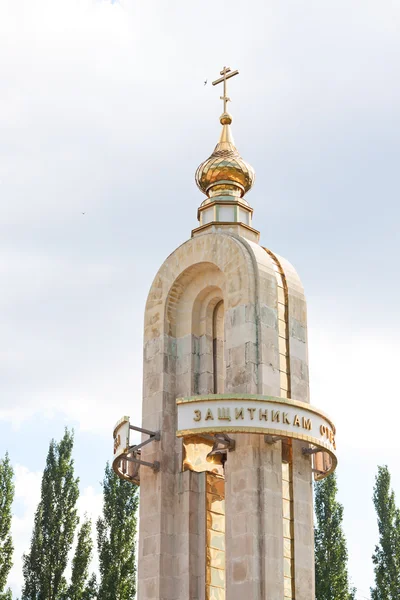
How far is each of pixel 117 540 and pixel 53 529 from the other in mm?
2510

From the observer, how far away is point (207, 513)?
74.4 ft

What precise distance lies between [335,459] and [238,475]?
2.62m

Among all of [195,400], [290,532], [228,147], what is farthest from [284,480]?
[228,147]

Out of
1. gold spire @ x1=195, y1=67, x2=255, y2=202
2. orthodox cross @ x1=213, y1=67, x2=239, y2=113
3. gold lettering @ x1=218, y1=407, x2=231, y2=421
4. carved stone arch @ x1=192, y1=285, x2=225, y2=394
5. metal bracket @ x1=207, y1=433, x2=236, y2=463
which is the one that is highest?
orthodox cross @ x1=213, y1=67, x2=239, y2=113

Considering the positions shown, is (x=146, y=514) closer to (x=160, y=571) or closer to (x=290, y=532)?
(x=160, y=571)

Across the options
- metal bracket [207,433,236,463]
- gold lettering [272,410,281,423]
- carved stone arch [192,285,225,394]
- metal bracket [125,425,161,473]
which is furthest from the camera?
carved stone arch [192,285,225,394]

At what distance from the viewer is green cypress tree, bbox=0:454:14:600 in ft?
124

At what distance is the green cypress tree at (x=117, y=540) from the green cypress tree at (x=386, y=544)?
9.40 metres

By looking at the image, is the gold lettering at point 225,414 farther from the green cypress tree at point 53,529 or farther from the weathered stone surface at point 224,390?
the green cypress tree at point 53,529

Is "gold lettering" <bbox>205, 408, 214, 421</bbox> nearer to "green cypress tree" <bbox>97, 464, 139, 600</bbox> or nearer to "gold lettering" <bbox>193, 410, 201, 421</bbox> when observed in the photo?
"gold lettering" <bbox>193, 410, 201, 421</bbox>

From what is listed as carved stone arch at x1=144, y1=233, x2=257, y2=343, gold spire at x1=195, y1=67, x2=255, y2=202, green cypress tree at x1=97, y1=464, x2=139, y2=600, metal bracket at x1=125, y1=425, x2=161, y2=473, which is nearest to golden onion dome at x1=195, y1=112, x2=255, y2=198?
gold spire at x1=195, y1=67, x2=255, y2=202

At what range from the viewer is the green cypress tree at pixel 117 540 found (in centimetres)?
3822

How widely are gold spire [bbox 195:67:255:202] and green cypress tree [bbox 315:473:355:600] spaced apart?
18.0 m

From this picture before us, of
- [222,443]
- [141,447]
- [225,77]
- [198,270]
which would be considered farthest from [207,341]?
[225,77]
